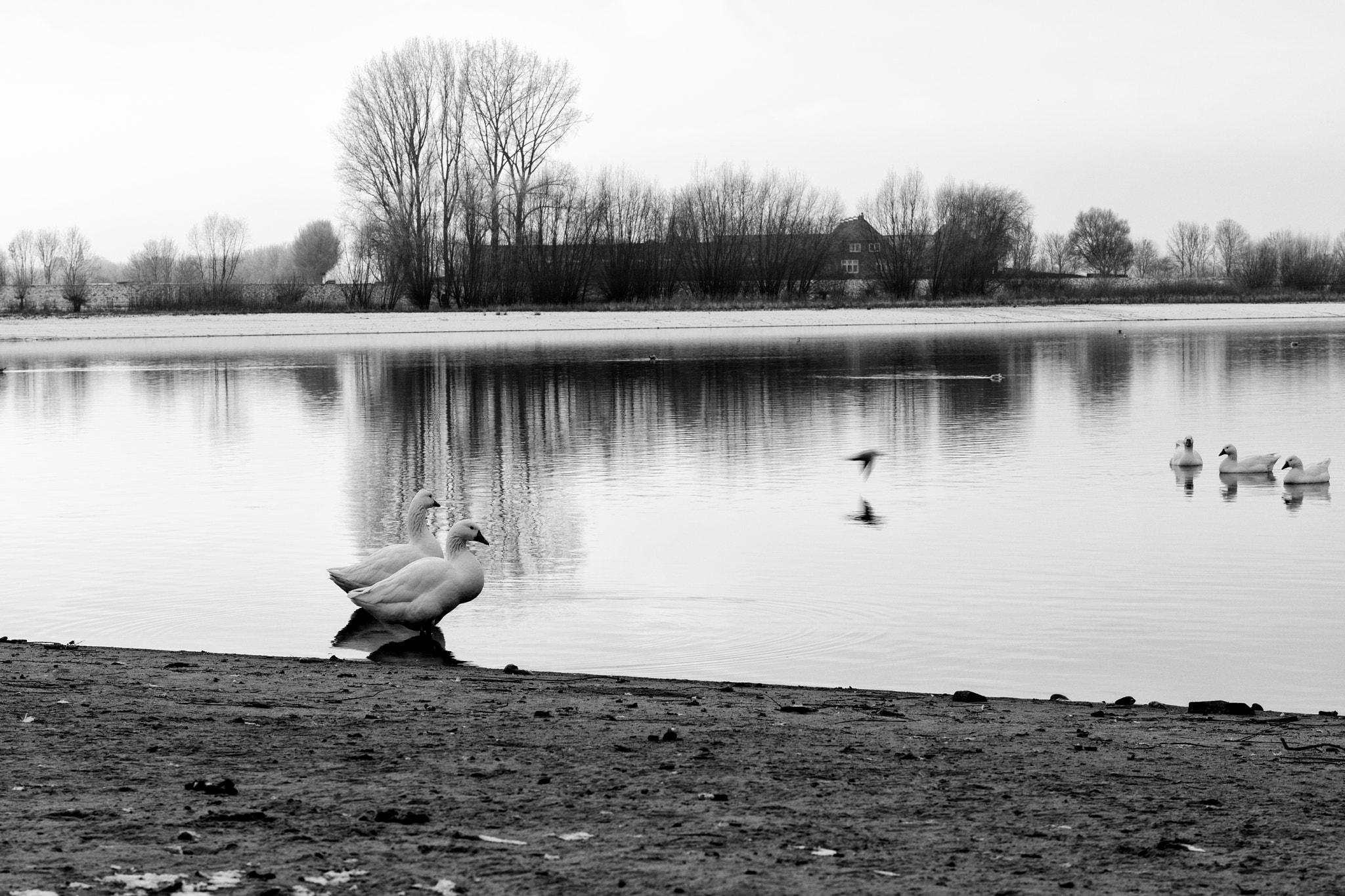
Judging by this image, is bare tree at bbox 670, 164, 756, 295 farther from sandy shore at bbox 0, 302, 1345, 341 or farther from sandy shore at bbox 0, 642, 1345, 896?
sandy shore at bbox 0, 642, 1345, 896

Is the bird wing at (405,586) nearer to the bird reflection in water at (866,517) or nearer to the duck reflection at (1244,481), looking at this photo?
the bird reflection in water at (866,517)

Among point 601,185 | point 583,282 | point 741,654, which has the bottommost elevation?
point 741,654

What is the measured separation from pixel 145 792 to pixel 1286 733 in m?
4.87

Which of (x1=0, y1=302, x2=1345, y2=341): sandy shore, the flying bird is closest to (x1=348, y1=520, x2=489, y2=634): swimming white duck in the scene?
the flying bird

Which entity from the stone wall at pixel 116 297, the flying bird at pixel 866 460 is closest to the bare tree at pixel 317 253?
the stone wall at pixel 116 297

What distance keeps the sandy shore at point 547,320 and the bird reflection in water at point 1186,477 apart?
5475 cm

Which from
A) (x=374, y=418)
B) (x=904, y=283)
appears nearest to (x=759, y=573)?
(x=374, y=418)

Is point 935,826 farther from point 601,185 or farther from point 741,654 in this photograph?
point 601,185

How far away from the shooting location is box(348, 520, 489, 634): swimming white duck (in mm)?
10047

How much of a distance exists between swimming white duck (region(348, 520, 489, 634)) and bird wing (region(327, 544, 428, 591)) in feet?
1.44

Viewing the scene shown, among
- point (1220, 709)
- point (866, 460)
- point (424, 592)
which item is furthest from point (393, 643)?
point (866, 460)

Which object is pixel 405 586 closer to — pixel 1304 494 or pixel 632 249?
pixel 1304 494

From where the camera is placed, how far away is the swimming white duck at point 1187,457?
58.5 ft

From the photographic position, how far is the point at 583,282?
278 feet
